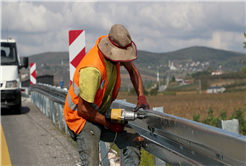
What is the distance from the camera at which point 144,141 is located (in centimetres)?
312

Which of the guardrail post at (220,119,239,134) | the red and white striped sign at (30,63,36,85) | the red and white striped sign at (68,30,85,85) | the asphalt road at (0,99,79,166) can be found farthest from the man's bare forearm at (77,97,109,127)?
the red and white striped sign at (30,63,36,85)

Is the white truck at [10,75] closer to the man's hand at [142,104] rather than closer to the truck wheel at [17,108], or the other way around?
the truck wheel at [17,108]

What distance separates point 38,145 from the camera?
6215mm

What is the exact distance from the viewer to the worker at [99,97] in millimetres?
2666

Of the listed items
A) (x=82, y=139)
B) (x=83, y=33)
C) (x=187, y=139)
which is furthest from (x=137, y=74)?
(x=83, y=33)

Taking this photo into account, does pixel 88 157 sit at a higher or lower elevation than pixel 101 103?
lower

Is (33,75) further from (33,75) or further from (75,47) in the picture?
(75,47)

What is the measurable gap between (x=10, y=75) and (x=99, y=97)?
30.1 ft

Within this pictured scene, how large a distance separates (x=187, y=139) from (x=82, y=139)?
1132 millimetres

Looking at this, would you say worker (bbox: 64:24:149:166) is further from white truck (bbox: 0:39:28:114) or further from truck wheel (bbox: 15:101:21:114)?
truck wheel (bbox: 15:101:21:114)

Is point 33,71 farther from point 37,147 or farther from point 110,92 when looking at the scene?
point 110,92

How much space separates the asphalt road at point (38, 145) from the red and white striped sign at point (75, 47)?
1.51 meters

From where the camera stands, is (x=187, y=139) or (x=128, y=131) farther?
(x=128, y=131)

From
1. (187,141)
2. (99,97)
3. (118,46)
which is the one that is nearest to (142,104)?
(99,97)
